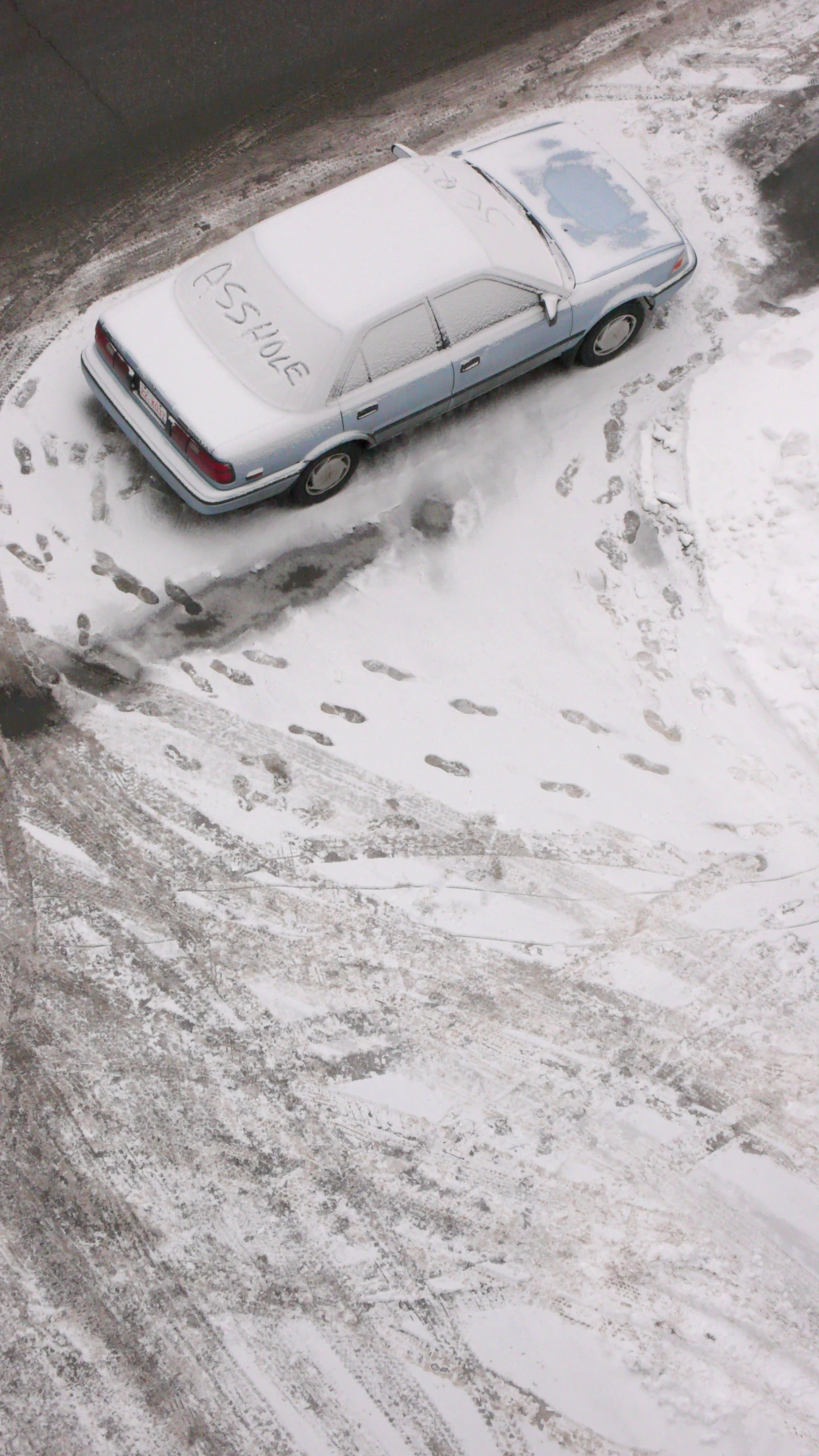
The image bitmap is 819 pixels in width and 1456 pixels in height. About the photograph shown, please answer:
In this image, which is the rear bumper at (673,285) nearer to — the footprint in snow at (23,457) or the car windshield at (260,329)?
the car windshield at (260,329)

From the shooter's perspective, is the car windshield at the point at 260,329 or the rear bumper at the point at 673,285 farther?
the rear bumper at the point at 673,285

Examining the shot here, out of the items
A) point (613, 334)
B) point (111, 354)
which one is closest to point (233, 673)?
point (111, 354)

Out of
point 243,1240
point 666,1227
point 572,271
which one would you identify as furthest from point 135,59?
point 666,1227

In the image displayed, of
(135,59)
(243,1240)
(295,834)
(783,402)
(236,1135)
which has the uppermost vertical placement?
(135,59)

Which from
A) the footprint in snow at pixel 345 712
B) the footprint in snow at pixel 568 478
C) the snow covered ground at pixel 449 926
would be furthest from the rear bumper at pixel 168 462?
the footprint in snow at pixel 568 478

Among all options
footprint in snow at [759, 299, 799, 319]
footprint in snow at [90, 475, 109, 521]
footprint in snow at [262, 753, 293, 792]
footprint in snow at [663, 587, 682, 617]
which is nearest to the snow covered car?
footprint in snow at [90, 475, 109, 521]

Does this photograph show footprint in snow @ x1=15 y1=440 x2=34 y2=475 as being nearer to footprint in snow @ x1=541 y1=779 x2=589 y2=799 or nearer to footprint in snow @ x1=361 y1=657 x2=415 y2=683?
footprint in snow @ x1=361 y1=657 x2=415 y2=683

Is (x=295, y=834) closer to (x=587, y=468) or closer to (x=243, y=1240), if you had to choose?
(x=243, y=1240)
